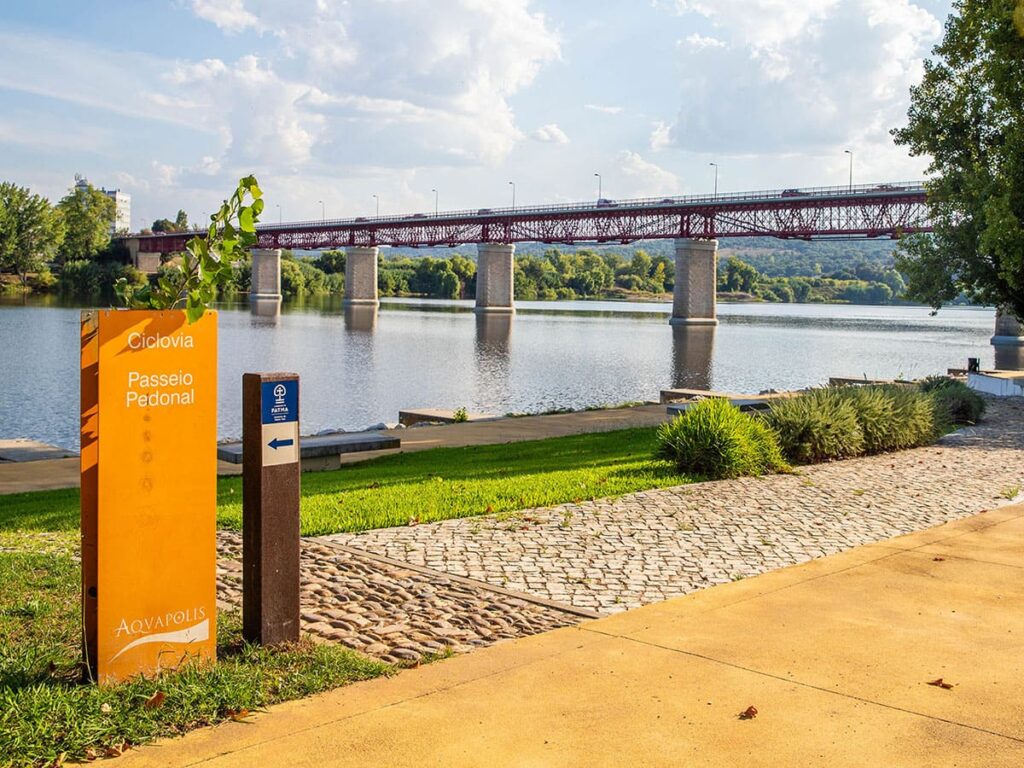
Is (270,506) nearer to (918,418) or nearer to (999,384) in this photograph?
(918,418)

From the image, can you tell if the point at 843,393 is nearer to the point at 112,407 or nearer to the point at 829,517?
the point at 829,517

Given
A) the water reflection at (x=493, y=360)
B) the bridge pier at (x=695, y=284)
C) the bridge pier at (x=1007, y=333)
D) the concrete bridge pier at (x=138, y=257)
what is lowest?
the water reflection at (x=493, y=360)

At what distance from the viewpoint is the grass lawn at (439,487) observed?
10.9 meters

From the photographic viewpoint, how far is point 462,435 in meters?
20.7

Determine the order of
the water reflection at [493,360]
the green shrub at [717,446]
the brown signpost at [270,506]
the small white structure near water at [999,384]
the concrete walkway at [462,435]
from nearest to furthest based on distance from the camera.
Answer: the brown signpost at [270,506]
the green shrub at [717,446]
the concrete walkway at [462,435]
the small white structure near water at [999,384]
the water reflection at [493,360]

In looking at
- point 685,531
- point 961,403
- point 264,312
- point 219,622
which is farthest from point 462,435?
point 264,312

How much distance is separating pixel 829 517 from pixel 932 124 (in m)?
22.9

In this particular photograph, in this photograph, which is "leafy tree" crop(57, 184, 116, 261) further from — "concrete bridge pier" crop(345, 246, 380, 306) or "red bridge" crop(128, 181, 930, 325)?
"concrete bridge pier" crop(345, 246, 380, 306)

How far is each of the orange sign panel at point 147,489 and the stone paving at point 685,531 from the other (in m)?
2.95

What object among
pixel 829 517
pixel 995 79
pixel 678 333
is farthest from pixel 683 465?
pixel 678 333

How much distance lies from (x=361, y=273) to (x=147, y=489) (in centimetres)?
14779

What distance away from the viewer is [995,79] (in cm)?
2681

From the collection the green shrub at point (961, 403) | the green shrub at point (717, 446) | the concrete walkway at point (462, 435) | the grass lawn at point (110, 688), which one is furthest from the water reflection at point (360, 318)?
the grass lawn at point (110, 688)

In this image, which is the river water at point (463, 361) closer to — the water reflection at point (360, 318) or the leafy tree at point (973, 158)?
the water reflection at point (360, 318)
